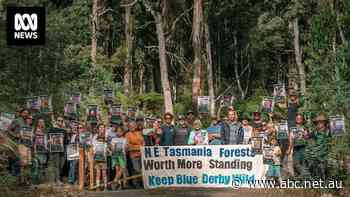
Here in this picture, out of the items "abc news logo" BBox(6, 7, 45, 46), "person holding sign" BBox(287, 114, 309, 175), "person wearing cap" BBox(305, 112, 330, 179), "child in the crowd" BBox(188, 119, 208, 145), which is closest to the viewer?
"person wearing cap" BBox(305, 112, 330, 179)

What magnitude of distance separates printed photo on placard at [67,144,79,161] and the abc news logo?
Result: 3.85 metres

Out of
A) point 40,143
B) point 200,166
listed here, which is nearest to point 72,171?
point 40,143

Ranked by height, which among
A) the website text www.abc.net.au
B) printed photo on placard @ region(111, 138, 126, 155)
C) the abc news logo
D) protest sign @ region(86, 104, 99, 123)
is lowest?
the website text www.abc.net.au

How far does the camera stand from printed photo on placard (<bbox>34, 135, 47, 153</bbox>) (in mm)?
17750

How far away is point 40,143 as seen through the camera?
17797 mm

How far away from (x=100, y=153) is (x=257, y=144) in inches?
146

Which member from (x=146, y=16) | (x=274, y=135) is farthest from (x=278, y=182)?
(x=146, y=16)

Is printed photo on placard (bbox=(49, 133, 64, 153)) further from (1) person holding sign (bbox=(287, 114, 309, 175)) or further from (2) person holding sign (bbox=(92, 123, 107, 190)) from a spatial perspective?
(1) person holding sign (bbox=(287, 114, 309, 175))

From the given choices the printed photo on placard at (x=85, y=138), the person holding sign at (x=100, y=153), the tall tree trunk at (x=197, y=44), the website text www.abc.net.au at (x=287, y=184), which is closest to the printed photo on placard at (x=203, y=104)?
the website text www.abc.net.au at (x=287, y=184)

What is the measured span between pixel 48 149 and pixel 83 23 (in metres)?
22.3

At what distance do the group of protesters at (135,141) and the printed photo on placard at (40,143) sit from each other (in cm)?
7

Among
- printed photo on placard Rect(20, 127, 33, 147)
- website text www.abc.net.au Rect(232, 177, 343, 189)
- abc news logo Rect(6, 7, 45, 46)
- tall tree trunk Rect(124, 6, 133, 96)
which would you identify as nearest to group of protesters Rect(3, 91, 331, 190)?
printed photo on placard Rect(20, 127, 33, 147)

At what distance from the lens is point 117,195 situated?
1664 centimetres

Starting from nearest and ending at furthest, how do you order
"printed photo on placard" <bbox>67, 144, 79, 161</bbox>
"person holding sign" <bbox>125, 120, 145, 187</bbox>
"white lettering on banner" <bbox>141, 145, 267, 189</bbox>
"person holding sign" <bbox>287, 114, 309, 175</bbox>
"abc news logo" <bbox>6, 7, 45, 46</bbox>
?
"person holding sign" <bbox>287, 114, 309, 175</bbox> < "printed photo on placard" <bbox>67, 144, 79, 161</bbox> < "white lettering on banner" <bbox>141, 145, 267, 189</bbox> < "person holding sign" <bbox>125, 120, 145, 187</bbox> < "abc news logo" <bbox>6, 7, 45, 46</bbox>
